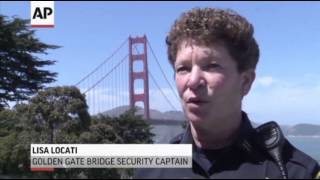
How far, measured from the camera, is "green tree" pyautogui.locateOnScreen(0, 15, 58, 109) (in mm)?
17578

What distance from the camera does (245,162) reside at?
1249 millimetres

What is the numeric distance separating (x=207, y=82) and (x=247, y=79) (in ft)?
Result: 0.37

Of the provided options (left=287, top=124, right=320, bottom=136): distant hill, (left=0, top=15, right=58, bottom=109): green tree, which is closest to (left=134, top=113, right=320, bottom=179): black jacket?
(left=287, top=124, right=320, bottom=136): distant hill

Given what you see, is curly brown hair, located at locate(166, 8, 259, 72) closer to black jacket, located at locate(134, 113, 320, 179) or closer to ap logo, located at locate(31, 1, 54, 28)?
black jacket, located at locate(134, 113, 320, 179)

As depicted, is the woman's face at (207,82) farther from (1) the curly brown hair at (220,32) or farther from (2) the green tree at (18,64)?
(2) the green tree at (18,64)

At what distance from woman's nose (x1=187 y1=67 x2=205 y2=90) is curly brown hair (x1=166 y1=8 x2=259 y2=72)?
2.6 inches

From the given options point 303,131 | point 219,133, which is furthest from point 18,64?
point 219,133

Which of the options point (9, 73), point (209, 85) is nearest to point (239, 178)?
point (209, 85)

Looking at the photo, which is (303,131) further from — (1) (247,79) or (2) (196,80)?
(2) (196,80)

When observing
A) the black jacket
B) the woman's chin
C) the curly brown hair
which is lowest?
the black jacket

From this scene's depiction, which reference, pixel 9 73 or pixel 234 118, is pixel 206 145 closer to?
pixel 234 118

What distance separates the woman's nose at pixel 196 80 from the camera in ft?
3.83

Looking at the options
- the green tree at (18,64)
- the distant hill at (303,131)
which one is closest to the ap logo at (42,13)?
the distant hill at (303,131)

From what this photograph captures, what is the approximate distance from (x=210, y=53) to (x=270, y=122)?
0.22 metres
